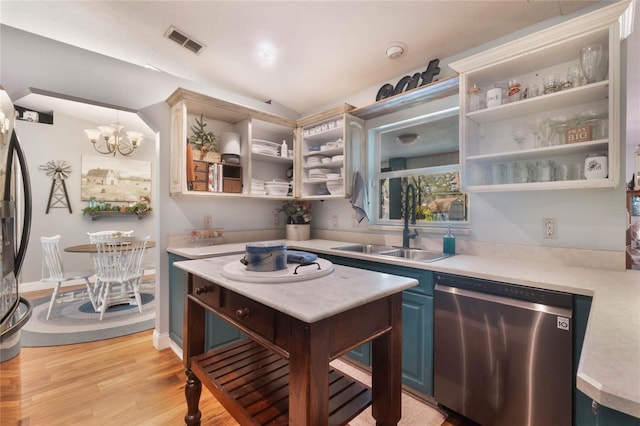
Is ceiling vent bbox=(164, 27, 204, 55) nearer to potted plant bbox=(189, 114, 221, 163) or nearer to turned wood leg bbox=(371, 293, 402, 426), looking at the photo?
potted plant bbox=(189, 114, 221, 163)

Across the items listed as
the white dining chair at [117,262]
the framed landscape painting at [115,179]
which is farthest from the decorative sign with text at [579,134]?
the framed landscape painting at [115,179]

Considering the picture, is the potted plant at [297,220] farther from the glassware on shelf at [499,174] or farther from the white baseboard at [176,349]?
the glassware on shelf at [499,174]

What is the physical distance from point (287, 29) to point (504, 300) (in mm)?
2303

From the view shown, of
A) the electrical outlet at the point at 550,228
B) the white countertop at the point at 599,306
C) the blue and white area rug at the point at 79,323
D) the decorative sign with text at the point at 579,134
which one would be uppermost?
the decorative sign with text at the point at 579,134

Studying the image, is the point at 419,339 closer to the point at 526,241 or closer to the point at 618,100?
the point at 526,241

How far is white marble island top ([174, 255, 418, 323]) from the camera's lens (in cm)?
92

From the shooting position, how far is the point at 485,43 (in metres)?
2.24

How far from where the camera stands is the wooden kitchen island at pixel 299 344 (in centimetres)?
91

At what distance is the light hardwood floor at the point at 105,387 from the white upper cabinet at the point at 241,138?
1484mm

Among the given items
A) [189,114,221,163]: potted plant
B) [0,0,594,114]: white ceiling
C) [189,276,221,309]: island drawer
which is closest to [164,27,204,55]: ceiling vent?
[0,0,594,114]: white ceiling

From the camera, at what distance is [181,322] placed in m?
2.47

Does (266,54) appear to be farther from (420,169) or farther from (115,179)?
(115,179)

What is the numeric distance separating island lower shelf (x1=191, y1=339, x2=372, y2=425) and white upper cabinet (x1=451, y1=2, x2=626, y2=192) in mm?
1530

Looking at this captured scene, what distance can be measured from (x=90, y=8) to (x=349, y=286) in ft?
8.46
